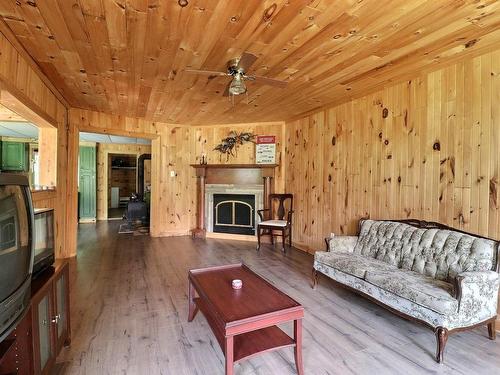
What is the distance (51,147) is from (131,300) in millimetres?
2322

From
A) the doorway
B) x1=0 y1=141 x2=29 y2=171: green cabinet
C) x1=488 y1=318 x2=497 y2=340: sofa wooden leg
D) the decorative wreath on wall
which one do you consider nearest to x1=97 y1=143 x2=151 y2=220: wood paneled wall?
the doorway

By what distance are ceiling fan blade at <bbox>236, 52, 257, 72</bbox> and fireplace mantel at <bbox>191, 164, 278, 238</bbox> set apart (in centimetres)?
276

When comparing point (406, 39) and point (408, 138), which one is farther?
point (408, 138)

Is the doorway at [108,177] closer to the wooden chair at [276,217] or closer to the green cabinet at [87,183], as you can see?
the green cabinet at [87,183]

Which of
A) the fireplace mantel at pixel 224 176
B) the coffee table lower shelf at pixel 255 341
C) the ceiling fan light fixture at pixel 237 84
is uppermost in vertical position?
the ceiling fan light fixture at pixel 237 84

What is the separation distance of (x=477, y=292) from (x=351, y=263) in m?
0.96

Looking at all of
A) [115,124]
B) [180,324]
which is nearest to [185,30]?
[180,324]

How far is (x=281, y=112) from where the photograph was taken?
461 centimetres

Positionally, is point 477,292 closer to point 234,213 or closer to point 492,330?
point 492,330

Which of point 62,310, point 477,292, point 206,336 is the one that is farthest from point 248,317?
point 477,292

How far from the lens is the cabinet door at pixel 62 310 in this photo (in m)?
1.68

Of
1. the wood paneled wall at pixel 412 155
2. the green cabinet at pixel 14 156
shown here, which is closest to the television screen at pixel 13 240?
the wood paneled wall at pixel 412 155

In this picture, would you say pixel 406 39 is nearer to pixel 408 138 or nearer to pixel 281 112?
pixel 408 138

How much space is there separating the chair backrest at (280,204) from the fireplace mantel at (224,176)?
0.13 m
